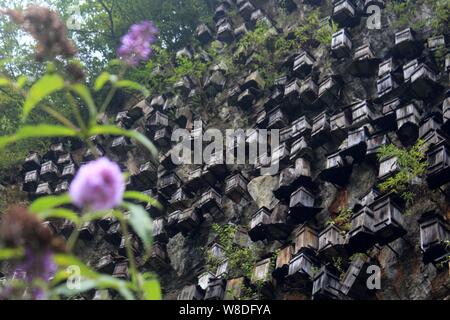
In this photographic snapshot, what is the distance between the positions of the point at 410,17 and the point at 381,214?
758 centimetres

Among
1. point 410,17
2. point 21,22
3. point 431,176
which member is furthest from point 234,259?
point 21,22

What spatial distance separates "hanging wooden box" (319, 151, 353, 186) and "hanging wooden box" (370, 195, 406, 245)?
1868 millimetres

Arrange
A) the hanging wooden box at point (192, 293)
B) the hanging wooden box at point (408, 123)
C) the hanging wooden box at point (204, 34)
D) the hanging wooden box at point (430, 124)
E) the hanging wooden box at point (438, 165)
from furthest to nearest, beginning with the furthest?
the hanging wooden box at point (204, 34), the hanging wooden box at point (408, 123), the hanging wooden box at point (192, 293), the hanging wooden box at point (430, 124), the hanging wooden box at point (438, 165)

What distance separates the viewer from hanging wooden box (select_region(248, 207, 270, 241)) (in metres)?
13.0

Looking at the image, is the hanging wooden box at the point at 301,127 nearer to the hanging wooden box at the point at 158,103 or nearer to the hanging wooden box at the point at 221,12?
the hanging wooden box at the point at 158,103

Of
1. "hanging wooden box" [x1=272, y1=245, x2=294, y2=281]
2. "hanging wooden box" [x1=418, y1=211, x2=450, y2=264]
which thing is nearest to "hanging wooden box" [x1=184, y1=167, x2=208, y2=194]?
"hanging wooden box" [x1=272, y1=245, x2=294, y2=281]

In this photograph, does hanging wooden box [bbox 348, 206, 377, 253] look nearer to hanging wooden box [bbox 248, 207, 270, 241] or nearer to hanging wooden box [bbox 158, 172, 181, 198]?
hanging wooden box [bbox 248, 207, 270, 241]

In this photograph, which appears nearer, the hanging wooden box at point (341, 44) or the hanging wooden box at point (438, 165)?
the hanging wooden box at point (438, 165)

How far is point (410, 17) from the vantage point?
16.5 m

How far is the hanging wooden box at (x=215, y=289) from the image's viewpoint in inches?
478

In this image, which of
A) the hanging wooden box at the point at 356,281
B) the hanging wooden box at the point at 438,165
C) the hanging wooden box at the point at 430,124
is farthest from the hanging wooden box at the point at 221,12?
the hanging wooden box at the point at 356,281

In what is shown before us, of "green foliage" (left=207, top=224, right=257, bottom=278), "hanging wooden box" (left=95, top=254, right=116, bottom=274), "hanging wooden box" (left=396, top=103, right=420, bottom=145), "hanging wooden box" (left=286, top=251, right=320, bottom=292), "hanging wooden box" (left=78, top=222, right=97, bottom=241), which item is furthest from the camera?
"hanging wooden box" (left=78, top=222, right=97, bottom=241)

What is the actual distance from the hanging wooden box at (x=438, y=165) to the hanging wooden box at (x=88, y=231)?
9252 mm
